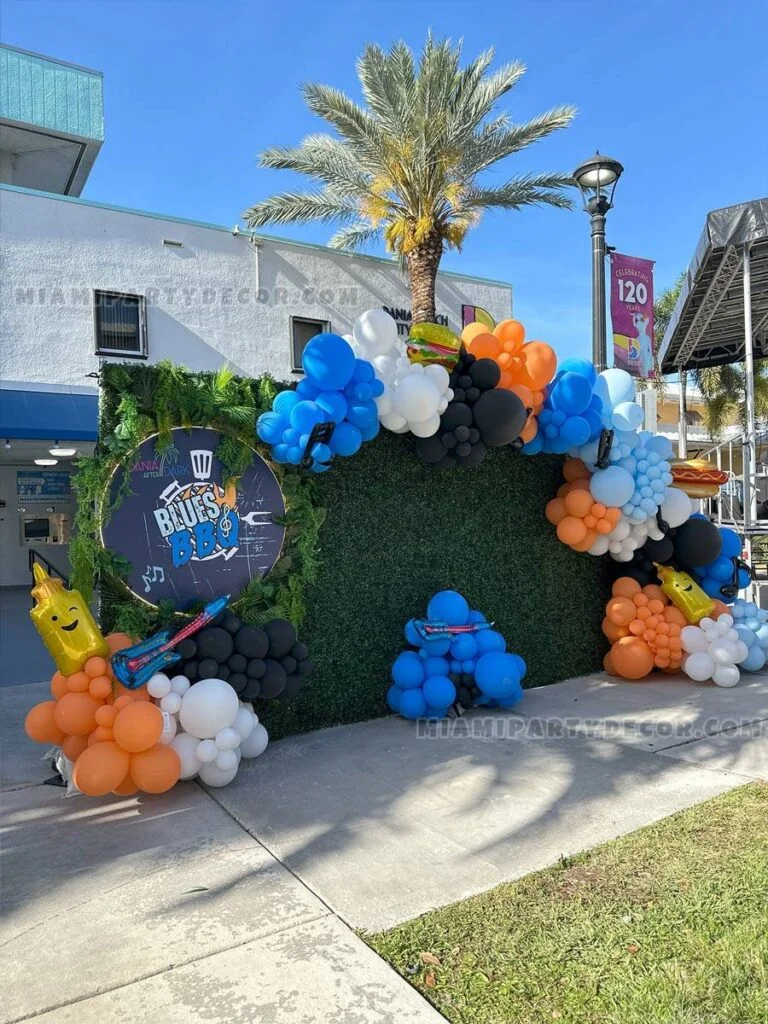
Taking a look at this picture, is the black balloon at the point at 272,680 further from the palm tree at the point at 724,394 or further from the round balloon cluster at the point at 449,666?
the palm tree at the point at 724,394

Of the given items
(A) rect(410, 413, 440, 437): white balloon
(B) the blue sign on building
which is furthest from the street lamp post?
(B) the blue sign on building

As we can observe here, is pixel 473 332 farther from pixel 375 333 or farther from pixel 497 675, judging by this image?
pixel 497 675

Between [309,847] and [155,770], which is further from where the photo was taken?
[155,770]

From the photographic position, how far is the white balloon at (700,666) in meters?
6.68

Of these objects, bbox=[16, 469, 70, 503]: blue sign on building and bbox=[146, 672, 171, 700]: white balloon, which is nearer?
bbox=[146, 672, 171, 700]: white balloon

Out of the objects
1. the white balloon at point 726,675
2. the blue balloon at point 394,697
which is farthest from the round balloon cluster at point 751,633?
the blue balloon at point 394,697

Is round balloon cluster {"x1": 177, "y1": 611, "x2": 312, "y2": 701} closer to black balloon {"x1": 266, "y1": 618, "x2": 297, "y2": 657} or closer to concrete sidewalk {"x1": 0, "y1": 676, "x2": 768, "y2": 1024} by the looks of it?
black balloon {"x1": 266, "y1": 618, "x2": 297, "y2": 657}

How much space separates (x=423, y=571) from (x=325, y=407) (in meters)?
1.90

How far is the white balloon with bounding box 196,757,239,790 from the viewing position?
14.5ft

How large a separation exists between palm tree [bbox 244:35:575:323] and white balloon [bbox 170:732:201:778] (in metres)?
11.6

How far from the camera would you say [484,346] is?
19.3ft

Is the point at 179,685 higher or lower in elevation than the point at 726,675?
higher

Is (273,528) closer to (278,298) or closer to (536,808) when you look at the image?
(536,808)

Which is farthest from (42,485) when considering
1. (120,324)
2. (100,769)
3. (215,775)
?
(100,769)
